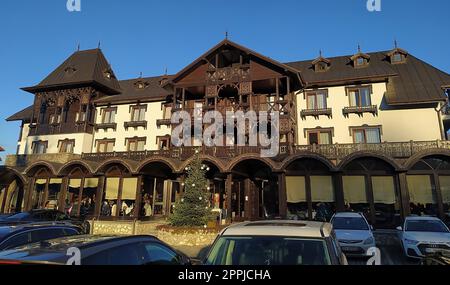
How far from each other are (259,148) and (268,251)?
18062mm

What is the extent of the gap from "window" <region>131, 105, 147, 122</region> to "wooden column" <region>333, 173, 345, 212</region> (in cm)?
1865

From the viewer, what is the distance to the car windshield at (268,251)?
13.5 feet

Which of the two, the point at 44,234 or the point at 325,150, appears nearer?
the point at 44,234

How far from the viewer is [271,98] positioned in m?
26.1

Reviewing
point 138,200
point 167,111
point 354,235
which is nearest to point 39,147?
point 167,111

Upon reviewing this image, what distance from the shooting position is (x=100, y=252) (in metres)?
4.31

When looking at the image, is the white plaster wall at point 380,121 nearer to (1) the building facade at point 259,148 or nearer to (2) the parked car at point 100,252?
(1) the building facade at point 259,148

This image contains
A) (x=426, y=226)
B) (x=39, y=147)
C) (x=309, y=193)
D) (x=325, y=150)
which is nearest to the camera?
(x=426, y=226)

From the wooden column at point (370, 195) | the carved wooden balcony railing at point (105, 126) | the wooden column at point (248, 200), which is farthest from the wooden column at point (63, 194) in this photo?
the wooden column at point (370, 195)

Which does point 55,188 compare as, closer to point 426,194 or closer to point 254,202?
point 254,202

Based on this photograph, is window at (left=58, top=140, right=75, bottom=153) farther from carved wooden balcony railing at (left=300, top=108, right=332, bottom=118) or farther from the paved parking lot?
carved wooden balcony railing at (left=300, top=108, right=332, bottom=118)

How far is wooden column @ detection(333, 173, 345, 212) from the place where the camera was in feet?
67.5

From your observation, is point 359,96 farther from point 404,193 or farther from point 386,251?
point 386,251

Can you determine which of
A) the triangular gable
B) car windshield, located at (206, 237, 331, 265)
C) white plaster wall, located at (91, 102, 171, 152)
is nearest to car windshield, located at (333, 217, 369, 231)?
car windshield, located at (206, 237, 331, 265)
